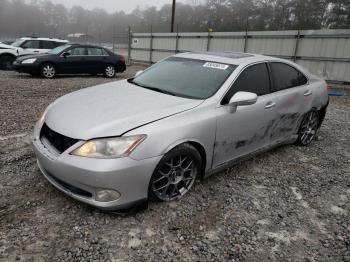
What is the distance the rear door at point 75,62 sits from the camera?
12.2 metres

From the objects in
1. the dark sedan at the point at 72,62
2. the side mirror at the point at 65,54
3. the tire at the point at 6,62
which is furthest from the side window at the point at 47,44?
A: the side mirror at the point at 65,54

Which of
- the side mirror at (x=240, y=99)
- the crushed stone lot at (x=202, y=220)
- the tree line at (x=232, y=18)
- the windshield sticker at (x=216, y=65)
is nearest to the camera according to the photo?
the crushed stone lot at (x=202, y=220)

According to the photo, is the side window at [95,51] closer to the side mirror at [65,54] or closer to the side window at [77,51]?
the side window at [77,51]

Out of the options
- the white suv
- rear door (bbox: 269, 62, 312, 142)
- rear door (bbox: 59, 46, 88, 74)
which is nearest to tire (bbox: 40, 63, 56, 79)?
rear door (bbox: 59, 46, 88, 74)

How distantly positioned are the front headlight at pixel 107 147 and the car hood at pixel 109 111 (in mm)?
53

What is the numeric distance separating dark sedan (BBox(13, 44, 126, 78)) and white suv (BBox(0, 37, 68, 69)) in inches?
81.1

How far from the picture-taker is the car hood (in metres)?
2.88

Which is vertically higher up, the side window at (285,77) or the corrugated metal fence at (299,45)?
the corrugated metal fence at (299,45)

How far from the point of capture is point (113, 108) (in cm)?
A: 324

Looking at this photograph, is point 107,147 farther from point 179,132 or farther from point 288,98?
point 288,98

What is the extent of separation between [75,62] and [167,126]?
10.5 meters

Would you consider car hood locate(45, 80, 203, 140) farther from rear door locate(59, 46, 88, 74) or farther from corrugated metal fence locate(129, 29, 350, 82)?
corrugated metal fence locate(129, 29, 350, 82)

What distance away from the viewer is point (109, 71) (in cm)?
1360

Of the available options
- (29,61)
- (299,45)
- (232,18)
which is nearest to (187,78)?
(29,61)
